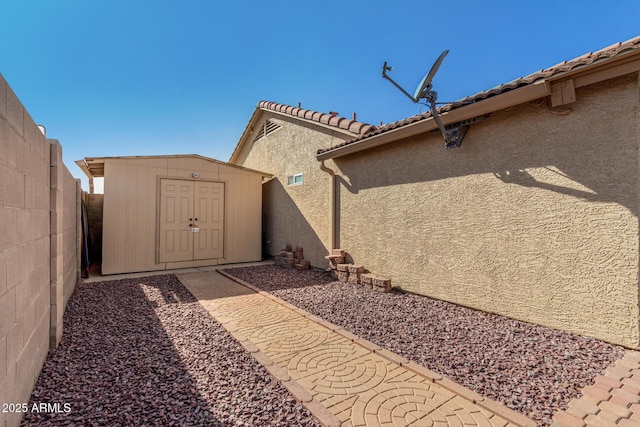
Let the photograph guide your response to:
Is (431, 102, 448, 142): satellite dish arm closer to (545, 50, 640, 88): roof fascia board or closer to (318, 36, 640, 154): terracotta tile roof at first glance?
(318, 36, 640, 154): terracotta tile roof

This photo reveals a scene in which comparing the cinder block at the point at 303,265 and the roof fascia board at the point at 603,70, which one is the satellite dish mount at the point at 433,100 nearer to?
the roof fascia board at the point at 603,70

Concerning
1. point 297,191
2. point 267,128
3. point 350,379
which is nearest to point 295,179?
point 297,191

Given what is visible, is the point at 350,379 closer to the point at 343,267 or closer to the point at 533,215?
the point at 533,215

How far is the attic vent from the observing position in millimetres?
11875

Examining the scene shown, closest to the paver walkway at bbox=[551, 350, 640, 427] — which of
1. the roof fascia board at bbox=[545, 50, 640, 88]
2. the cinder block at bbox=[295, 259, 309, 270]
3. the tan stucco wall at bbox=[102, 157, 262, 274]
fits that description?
the roof fascia board at bbox=[545, 50, 640, 88]

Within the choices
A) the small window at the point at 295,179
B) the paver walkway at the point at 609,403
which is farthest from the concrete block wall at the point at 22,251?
the small window at the point at 295,179

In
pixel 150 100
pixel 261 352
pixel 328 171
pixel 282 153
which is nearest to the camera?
pixel 261 352

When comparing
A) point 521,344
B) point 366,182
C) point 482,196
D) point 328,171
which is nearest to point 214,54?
point 328,171

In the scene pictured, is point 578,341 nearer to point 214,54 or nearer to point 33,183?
point 33,183

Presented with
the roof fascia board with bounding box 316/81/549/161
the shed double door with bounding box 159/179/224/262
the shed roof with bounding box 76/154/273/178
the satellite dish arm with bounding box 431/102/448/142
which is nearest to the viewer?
the roof fascia board with bounding box 316/81/549/161

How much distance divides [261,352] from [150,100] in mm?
13469

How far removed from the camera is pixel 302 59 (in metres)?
10.1

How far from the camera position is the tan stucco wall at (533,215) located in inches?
145

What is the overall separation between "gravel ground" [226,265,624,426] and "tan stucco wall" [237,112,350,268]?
3.19m
